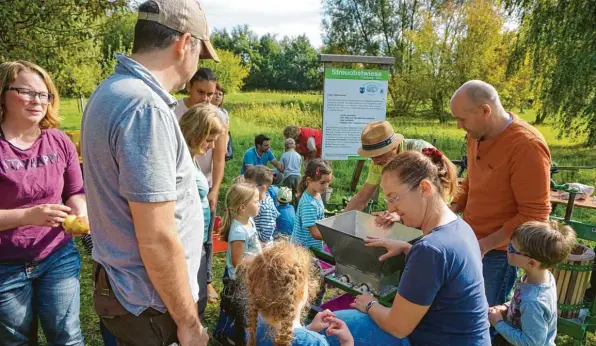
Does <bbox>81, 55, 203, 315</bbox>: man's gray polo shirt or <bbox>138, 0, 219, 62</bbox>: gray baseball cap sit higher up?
<bbox>138, 0, 219, 62</bbox>: gray baseball cap

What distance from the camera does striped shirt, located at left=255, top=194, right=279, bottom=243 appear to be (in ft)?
12.5

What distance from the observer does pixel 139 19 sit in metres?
1.41

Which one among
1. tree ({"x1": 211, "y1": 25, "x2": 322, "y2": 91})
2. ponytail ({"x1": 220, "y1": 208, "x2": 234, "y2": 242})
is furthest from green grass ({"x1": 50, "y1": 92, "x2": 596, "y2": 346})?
tree ({"x1": 211, "y1": 25, "x2": 322, "y2": 91})

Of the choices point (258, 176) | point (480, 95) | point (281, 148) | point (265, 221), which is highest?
point (480, 95)

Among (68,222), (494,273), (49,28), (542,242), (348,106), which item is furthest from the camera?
(49,28)

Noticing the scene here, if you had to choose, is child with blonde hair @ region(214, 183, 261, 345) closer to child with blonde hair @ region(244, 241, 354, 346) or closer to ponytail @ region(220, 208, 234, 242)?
ponytail @ region(220, 208, 234, 242)

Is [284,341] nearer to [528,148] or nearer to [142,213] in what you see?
[142,213]

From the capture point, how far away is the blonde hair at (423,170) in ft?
6.02

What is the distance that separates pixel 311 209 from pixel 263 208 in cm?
53

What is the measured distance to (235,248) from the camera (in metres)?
3.10

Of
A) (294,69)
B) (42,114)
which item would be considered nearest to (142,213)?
(42,114)

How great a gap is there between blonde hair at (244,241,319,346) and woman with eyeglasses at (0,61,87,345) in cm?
107

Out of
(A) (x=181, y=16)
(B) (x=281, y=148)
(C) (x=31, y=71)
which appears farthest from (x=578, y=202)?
(B) (x=281, y=148)

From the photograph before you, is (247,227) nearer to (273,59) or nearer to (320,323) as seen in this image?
(320,323)
